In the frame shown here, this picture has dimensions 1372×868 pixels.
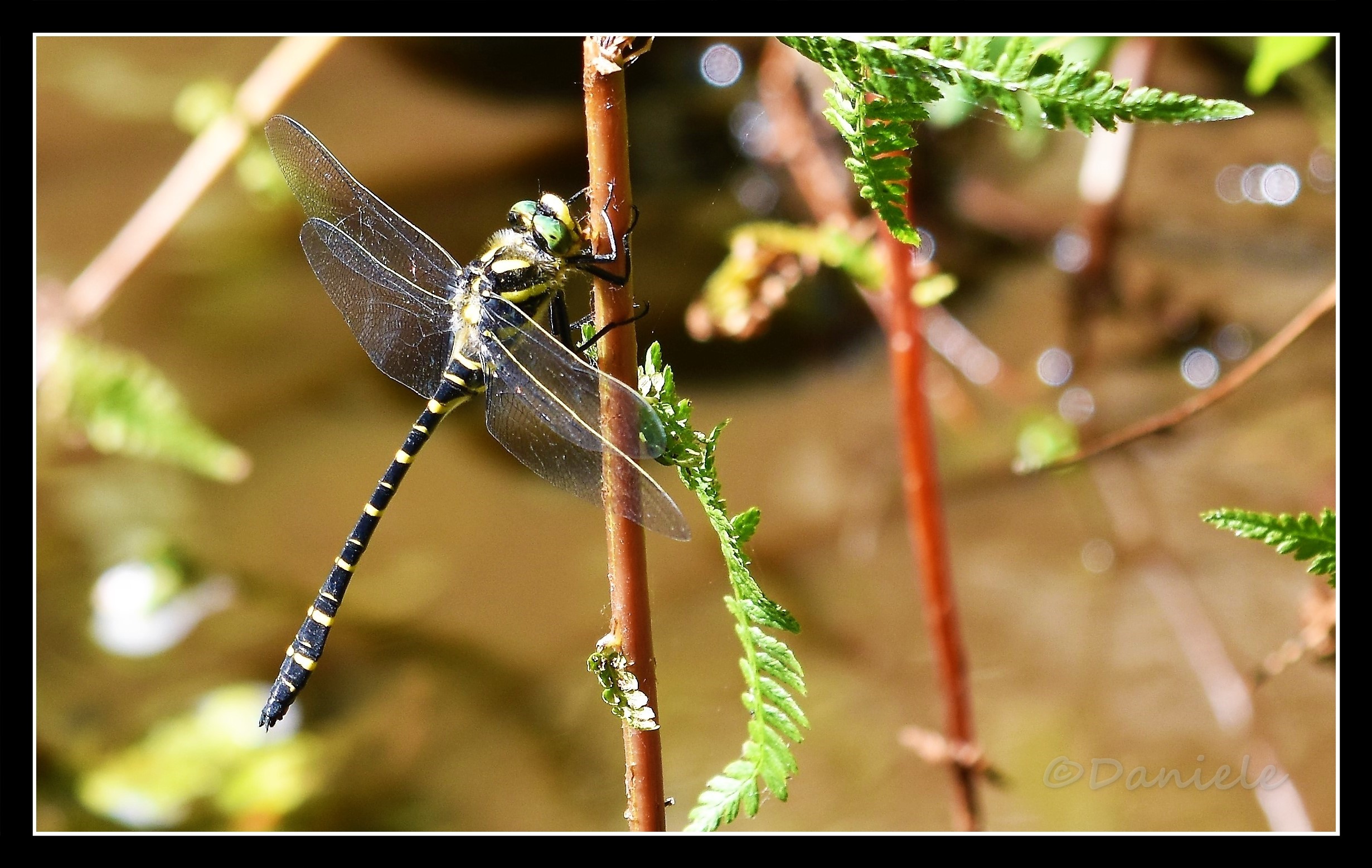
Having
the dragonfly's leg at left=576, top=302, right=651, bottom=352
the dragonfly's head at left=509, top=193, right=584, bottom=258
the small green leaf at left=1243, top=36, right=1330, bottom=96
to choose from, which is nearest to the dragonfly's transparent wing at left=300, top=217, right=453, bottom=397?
the dragonfly's head at left=509, top=193, right=584, bottom=258

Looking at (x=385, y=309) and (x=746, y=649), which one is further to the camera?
(x=385, y=309)

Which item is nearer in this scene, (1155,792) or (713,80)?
(1155,792)

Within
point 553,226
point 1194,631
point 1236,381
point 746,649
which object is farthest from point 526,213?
point 1194,631

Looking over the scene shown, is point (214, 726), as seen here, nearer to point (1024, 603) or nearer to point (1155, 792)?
point (1024, 603)

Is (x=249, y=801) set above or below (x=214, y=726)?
below

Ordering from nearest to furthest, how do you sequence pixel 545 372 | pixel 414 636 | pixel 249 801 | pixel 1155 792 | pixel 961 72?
pixel 961 72 → pixel 545 372 → pixel 1155 792 → pixel 249 801 → pixel 414 636

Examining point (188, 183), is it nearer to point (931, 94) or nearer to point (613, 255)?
point (613, 255)
